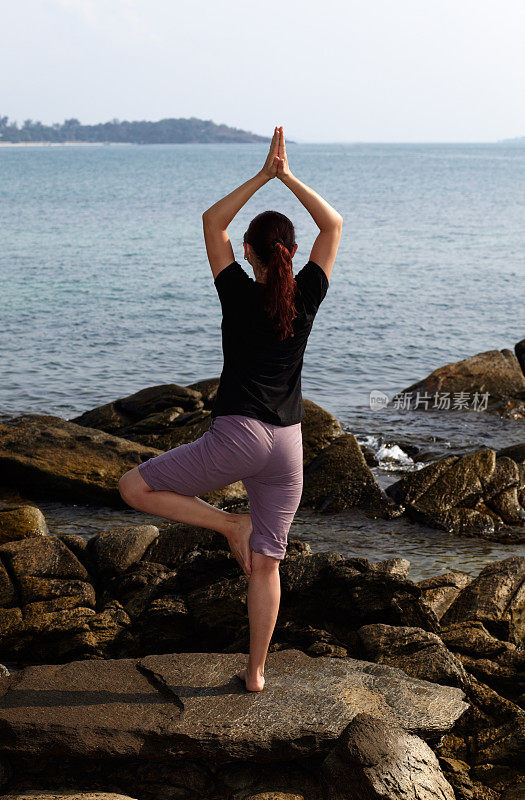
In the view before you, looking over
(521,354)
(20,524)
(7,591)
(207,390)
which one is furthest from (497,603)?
(521,354)

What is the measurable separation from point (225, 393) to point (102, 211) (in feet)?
196

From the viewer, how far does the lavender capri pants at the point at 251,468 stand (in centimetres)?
443

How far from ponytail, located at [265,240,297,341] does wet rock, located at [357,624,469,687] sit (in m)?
2.50

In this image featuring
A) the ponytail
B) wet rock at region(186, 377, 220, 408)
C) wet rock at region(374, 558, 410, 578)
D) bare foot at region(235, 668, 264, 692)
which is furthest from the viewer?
wet rock at region(186, 377, 220, 408)

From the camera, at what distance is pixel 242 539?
468cm

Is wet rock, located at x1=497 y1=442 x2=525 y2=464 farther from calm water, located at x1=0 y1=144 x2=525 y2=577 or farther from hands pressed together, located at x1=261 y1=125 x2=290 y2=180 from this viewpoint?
hands pressed together, located at x1=261 y1=125 x2=290 y2=180

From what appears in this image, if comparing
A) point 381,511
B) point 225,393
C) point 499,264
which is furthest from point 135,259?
point 225,393

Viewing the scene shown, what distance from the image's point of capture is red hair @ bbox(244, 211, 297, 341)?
4242 millimetres

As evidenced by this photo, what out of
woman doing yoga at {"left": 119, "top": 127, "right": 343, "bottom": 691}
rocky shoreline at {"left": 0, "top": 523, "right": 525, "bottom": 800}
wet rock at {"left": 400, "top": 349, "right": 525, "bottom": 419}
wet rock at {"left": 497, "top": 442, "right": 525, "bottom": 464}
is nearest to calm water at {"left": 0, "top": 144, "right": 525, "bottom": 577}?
wet rock at {"left": 400, "top": 349, "right": 525, "bottom": 419}

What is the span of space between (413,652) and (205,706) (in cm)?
159

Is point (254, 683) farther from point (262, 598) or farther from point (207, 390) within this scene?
point (207, 390)

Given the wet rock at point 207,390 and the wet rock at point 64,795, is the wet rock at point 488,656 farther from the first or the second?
the wet rock at point 207,390

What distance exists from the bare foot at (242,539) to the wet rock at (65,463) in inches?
245

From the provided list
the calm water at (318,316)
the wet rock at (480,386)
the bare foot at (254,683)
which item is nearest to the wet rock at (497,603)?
the calm water at (318,316)
